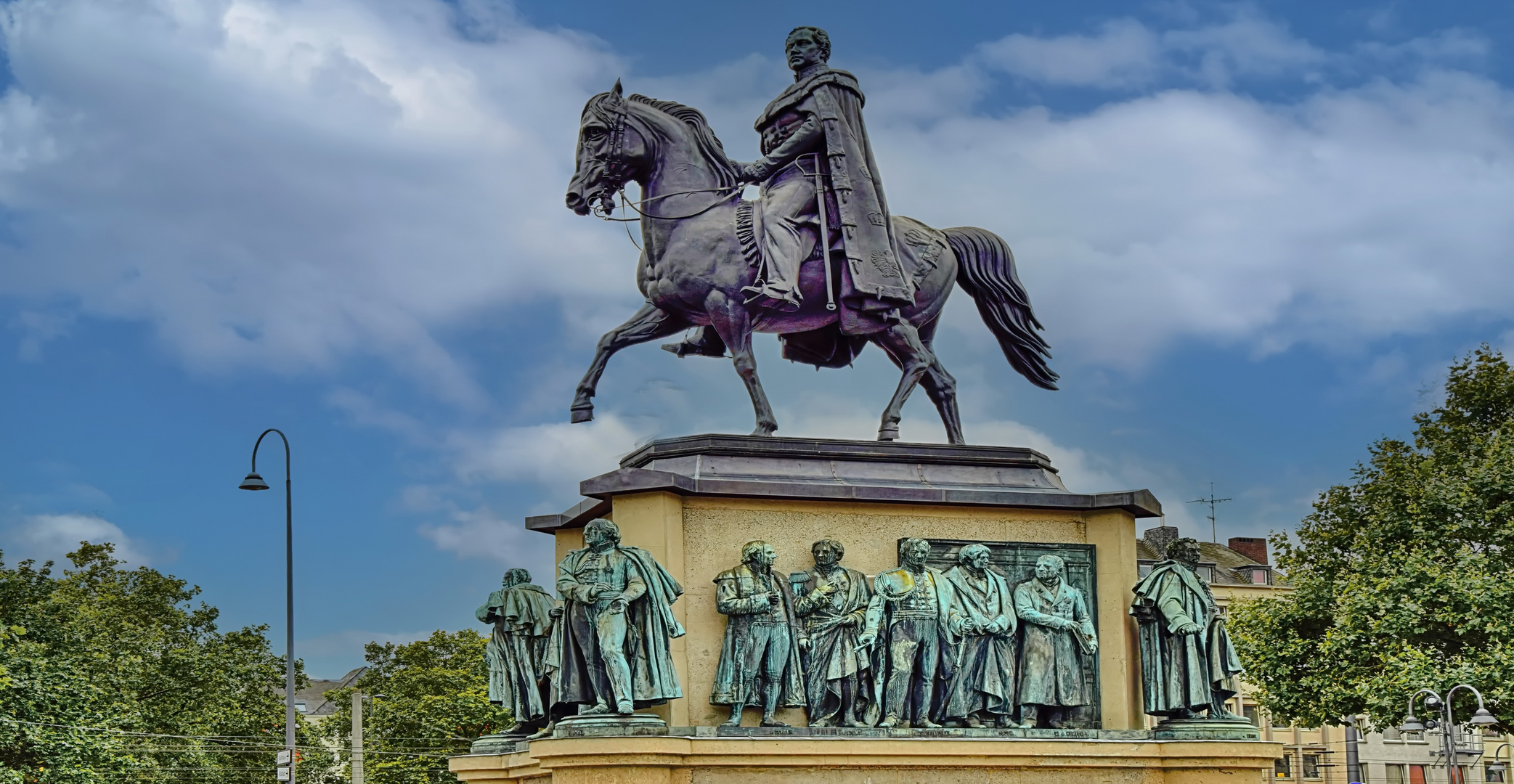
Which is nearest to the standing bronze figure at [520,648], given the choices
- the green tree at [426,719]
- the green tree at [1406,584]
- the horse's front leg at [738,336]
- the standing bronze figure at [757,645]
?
the standing bronze figure at [757,645]

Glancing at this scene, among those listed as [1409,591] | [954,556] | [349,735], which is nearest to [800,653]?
[954,556]

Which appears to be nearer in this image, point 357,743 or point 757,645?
point 757,645

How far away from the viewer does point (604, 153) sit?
51.6 ft

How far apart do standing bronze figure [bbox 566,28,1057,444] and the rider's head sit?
0.03m

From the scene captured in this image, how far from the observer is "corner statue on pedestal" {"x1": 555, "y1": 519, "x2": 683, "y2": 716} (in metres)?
13.2

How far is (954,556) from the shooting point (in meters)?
14.6

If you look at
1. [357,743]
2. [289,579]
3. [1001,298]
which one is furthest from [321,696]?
[1001,298]

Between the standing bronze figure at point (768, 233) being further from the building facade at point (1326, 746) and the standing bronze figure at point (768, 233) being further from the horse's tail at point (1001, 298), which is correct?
the building facade at point (1326, 746)

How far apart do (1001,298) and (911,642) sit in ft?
13.9

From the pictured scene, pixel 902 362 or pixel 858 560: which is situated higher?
pixel 902 362

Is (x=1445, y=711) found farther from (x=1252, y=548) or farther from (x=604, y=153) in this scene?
(x=1252, y=548)

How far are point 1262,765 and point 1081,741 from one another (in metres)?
1.56

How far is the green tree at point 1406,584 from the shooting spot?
33500 mm

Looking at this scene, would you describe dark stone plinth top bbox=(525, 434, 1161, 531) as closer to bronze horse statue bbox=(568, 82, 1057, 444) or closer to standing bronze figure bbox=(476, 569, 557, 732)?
bronze horse statue bbox=(568, 82, 1057, 444)
